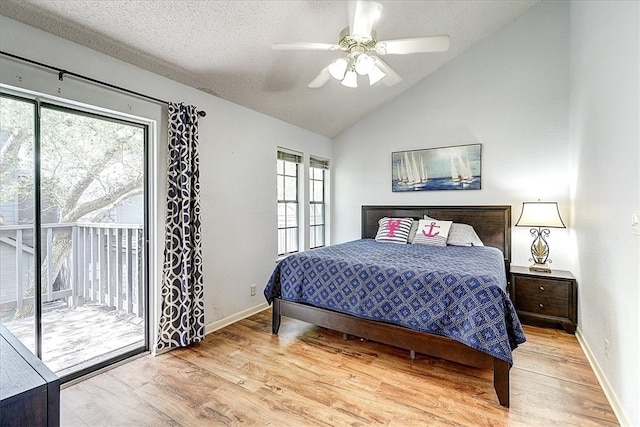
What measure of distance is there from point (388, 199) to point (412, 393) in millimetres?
2995

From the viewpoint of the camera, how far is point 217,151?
10.2ft

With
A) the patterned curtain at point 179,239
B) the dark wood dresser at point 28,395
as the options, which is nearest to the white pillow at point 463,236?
the patterned curtain at point 179,239

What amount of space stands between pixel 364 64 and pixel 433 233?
2373 mm

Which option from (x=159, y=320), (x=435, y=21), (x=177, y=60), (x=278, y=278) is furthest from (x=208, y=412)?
(x=435, y=21)

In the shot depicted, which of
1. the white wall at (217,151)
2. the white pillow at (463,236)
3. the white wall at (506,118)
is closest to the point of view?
the white wall at (217,151)

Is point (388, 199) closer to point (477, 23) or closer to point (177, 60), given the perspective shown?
point (477, 23)

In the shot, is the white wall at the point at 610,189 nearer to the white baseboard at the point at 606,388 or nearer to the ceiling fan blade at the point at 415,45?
the white baseboard at the point at 606,388

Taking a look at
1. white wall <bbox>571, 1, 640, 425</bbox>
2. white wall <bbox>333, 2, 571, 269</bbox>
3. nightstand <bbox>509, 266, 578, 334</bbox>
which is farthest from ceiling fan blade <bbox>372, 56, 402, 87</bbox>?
nightstand <bbox>509, 266, 578, 334</bbox>

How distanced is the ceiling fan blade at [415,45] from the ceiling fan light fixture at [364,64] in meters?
0.12

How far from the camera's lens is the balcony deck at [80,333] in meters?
2.23

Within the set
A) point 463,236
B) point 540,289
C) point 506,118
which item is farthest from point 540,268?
point 506,118

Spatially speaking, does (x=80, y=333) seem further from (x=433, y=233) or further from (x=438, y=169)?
(x=438, y=169)

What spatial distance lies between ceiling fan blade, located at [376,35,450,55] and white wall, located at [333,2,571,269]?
153 cm

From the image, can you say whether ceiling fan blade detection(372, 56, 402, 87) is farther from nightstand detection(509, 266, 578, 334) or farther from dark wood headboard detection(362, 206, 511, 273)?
nightstand detection(509, 266, 578, 334)
